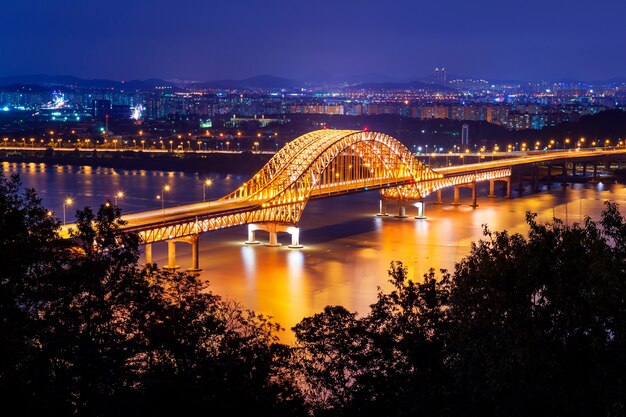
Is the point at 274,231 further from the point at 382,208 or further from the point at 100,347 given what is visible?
the point at 100,347

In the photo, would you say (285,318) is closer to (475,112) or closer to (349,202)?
(349,202)

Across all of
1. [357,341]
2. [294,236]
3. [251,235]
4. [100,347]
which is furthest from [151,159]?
[100,347]

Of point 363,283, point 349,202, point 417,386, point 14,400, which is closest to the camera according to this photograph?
point 14,400

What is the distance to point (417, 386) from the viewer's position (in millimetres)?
9898

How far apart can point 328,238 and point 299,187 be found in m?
2.84

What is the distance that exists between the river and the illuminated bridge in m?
0.89

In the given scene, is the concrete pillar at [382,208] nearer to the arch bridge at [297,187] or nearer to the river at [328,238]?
the arch bridge at [297,187]

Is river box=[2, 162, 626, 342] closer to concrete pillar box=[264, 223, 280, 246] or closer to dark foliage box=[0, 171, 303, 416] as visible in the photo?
concrete pillar box=[264, 223, 280, 246]

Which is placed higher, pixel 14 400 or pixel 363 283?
pixel 14 400

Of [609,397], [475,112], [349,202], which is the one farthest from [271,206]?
[475,112]

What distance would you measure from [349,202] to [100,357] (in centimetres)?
3613

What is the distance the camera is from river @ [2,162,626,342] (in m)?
23.2

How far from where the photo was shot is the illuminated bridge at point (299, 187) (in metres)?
26.6

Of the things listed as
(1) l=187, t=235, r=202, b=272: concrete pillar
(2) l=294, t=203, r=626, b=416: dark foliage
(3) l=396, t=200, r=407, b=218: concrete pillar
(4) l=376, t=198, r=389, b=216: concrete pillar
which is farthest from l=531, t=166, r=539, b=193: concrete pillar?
(2) l=294, t=203, r=626, b=416: dark foliage
